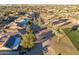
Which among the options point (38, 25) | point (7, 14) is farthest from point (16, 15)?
point (38, 25)

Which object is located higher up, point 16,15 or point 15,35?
point 16,15

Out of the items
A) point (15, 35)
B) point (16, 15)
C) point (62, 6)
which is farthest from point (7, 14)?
point (62, 6)

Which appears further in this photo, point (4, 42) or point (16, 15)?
point (16, 15)

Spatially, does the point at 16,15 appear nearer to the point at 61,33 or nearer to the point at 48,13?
the point at 48,13

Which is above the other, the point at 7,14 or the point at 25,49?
the point at 7,14
